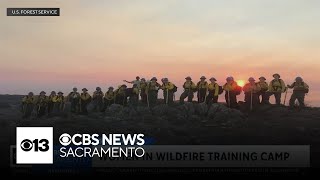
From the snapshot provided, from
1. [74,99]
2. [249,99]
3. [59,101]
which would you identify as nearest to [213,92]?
[249,99]

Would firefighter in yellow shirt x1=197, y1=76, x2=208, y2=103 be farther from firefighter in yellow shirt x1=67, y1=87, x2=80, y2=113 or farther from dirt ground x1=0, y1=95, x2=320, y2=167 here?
firefighter in yellow shirt x1=67, y1=87, x2=80, y2=113

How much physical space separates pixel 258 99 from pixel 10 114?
11.0 meters

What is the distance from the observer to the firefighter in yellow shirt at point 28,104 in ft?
66.0

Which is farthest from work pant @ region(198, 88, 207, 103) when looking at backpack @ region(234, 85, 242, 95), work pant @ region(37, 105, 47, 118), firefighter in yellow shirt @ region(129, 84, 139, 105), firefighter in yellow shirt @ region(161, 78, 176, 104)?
work pant @ region(37, 105, 47, 118)

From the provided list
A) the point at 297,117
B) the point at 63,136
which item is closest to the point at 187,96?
the point at 297,117

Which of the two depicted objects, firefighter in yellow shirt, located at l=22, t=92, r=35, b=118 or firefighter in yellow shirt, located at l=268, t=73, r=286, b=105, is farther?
firefighter in yellow shirt, located at l=268, t=73, r=286, b=105

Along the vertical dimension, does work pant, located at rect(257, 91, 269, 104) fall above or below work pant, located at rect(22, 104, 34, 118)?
above

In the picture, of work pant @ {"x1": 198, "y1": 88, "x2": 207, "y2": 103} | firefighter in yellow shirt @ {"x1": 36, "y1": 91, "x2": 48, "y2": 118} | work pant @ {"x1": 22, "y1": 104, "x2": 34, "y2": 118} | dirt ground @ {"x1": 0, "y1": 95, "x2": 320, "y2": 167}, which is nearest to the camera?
dirt ground @ {"x1": 0, "y1": 95, "x2": 320, "y2": 167}

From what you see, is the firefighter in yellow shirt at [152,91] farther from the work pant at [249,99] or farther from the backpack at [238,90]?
the work pant at [249,99]

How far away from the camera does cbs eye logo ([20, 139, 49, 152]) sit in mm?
17156

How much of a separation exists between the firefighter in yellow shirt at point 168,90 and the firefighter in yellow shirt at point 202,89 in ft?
3.77

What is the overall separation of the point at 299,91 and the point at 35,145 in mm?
11357

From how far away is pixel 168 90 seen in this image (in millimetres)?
21219

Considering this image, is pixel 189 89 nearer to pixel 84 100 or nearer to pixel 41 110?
pixel 84 100
